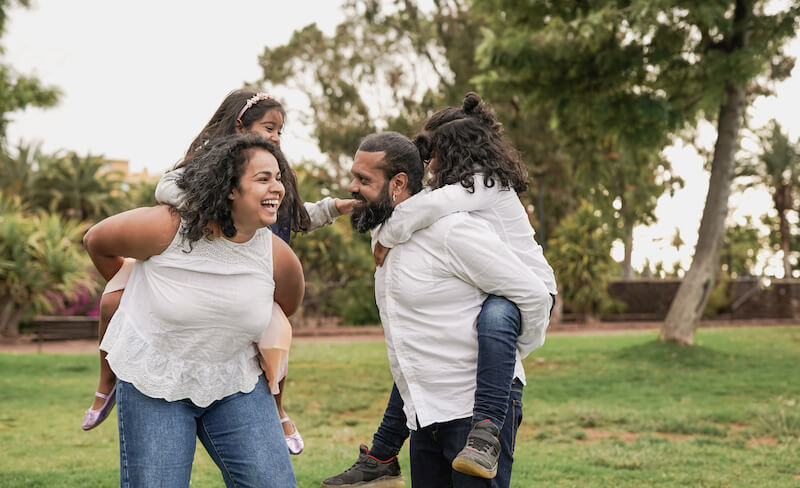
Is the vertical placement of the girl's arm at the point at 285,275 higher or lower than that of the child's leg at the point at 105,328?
higher

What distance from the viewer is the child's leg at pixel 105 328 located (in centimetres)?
329

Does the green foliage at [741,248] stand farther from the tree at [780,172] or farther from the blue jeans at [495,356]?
the blue jeans at [495,356]

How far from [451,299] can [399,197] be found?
43 centimetres

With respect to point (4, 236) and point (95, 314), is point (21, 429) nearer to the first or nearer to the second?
point (4, 236)

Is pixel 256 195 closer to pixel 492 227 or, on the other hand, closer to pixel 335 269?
pixel 492 227

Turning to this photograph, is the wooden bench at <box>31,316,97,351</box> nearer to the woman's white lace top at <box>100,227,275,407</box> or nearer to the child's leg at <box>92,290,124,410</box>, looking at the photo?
the child's leg at <box>92,290,124,410</box>

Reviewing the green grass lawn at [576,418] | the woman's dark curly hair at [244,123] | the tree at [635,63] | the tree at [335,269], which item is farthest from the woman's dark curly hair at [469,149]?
the tree at [335,269]

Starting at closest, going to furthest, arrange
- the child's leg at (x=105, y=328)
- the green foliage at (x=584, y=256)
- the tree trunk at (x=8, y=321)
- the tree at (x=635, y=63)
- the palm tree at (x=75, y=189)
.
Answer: the child's leg at (x=105, y=328), the tree at (x=635, y=63), the tree trunk at (x=8, y=321), the green foliage at (x=584, y=256), the palm tree at (x=75, y=189)

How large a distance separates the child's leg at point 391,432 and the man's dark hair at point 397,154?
864 millimetres

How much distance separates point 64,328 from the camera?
21.1 m

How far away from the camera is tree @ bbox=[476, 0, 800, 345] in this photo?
1326cm

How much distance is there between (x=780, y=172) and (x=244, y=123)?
154ft

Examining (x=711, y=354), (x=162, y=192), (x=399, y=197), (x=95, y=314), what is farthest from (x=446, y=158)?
(x=95, y=314)

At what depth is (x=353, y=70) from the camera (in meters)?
30.3
